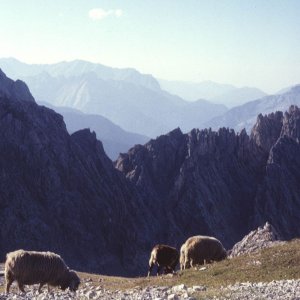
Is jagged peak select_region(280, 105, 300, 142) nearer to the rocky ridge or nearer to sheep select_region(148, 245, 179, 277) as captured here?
the rocky ridge

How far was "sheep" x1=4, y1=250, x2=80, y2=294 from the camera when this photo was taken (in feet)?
66.8

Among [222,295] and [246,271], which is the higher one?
[222,295]

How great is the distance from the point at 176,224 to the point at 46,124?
46755 mm

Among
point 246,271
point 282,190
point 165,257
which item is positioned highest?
point 282,190

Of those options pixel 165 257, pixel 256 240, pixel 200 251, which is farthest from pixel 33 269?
pixel 256 240

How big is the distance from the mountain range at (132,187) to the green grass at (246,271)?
85334mm

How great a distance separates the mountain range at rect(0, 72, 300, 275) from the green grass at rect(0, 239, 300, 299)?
8533 centimetres

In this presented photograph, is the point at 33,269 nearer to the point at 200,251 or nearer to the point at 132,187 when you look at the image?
the point at 200,251

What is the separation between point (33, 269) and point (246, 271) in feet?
33.0

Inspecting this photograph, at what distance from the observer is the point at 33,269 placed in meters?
20.4

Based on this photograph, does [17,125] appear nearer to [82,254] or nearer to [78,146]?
[78,146]

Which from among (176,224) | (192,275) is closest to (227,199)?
(176,224)

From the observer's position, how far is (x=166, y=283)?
77.1ft

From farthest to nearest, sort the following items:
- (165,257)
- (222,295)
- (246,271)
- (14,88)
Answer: (14,88) < (165,257) < (246,271) < (222,295)
